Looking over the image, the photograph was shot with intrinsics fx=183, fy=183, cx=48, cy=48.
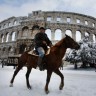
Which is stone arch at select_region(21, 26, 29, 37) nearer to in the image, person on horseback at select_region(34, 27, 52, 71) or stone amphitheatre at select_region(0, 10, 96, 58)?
stone amphitheatre at select_region(0, 10, 96, 58)

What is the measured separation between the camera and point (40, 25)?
4181 centimetres

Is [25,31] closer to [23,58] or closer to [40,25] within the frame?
[40,25]

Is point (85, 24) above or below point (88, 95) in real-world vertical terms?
above

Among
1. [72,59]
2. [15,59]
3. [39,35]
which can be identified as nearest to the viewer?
[39,35]

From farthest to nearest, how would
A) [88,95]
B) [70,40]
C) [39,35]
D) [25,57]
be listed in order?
[25,57], [39,35], [70,40], [88,95]

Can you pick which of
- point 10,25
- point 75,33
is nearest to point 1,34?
point 10,25

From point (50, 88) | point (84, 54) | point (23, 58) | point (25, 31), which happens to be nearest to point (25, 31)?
point (25, 31)

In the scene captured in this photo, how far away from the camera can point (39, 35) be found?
6.03 m

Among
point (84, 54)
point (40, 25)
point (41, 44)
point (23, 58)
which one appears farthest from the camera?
point (40, 25)

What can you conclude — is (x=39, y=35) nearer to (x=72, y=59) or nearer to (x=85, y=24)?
(x=72, y=59)

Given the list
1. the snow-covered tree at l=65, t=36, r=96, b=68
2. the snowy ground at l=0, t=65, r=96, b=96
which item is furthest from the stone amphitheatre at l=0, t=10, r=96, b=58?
the snowy ground at l=0, t=65, r=96, b=96

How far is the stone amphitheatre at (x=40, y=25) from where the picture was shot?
41.8 metres

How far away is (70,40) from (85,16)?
4263cm

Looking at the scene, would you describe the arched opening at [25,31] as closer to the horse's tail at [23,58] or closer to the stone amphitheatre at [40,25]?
the stone amphitheatre at [40,25]
